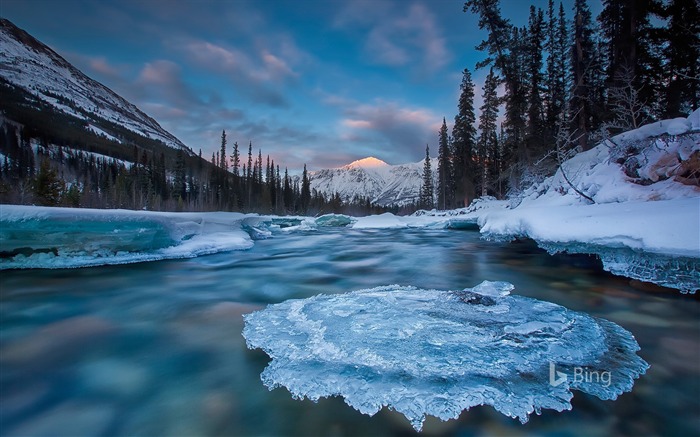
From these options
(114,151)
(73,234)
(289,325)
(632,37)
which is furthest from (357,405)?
(114,151)

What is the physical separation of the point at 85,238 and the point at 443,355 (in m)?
8.32

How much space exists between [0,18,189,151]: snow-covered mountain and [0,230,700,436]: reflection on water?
448 feet

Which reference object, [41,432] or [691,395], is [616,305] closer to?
[691,395]

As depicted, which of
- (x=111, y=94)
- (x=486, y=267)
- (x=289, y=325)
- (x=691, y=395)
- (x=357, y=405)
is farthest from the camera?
(x=111, y=94)

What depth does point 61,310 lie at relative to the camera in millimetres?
4348

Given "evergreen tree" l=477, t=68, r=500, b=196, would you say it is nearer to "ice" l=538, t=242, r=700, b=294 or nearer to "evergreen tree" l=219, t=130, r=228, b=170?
"ice" l=538, t=242, r=700, b=294

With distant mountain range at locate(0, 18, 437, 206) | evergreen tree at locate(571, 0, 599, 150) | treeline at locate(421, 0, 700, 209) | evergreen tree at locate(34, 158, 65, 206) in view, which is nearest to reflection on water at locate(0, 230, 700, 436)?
treeline at locate(421, 0, 700, 209)

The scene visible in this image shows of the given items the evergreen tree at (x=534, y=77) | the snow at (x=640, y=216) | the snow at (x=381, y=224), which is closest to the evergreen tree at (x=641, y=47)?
the evergreen tree at (x=534, y=77)

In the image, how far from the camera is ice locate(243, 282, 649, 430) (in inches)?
79.4

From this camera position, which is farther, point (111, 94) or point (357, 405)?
point (111, 94)

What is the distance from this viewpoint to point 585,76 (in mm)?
17578

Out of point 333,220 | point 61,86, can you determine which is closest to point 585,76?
point 333,220

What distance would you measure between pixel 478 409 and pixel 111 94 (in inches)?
9203

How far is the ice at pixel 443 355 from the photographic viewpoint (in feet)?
6.61
